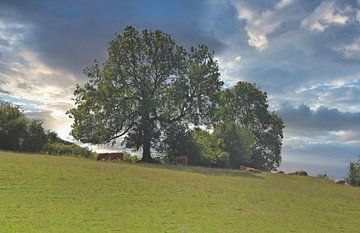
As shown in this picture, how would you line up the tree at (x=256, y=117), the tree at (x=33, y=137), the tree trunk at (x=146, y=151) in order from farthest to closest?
the tree at (x=256, y=117) → the tree trunk at (x=146, y=151) → the tree at (x=33, y=137)

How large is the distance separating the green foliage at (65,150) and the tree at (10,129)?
216 centimetres

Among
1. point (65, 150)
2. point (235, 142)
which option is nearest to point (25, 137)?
point (65, 150)

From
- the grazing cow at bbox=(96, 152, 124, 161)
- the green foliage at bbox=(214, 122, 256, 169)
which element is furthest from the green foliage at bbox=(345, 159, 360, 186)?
the grazing cow at bbox=(96, 152, 124, 161)

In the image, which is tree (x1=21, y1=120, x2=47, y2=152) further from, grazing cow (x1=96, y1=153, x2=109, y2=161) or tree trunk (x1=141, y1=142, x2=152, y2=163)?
tree trunk (x1=141, y1=142, x2=152, y2=163)

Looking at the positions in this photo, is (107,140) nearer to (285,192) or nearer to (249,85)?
(285,192)

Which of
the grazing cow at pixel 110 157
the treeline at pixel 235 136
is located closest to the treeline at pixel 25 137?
the grazing cow at pixel 110 157

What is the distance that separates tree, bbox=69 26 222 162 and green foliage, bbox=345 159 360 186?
13497 millimetres

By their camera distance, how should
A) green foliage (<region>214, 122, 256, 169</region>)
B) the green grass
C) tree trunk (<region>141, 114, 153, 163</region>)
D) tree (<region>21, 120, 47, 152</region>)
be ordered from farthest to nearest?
green foliage (<region>214, 122, 256, 169</region>)
tree trunk (<region>141, 114, 153, 163</region>)
tree (<region>21, 120, 47, 152</region>)
the green grass

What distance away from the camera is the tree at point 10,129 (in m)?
35.0

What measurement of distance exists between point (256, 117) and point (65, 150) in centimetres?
2873

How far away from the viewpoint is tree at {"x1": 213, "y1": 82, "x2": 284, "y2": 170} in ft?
187

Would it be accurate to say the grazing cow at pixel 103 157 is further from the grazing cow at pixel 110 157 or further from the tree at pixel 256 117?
the tree at pixel 256 117

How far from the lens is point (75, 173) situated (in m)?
19.9

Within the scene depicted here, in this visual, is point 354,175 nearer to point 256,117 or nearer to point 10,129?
point 256,117
